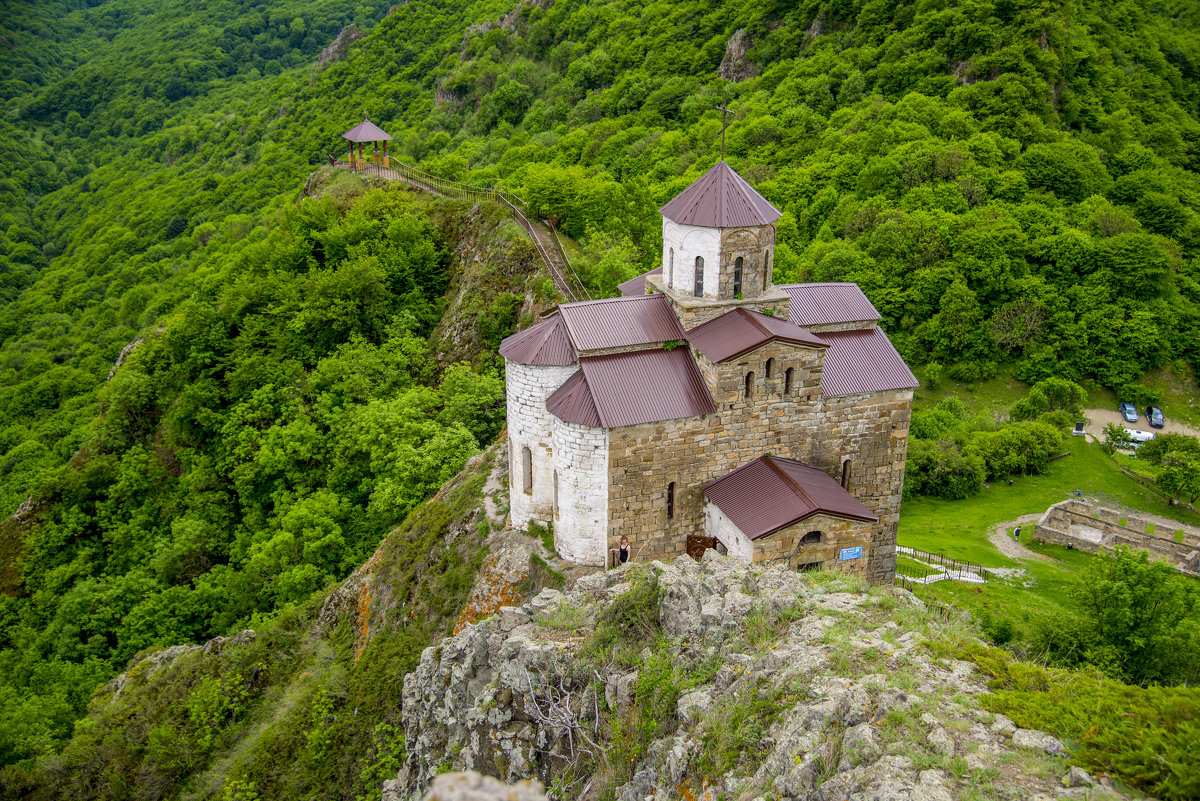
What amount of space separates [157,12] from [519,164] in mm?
139053

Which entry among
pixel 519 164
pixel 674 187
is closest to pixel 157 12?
pixel 519 164

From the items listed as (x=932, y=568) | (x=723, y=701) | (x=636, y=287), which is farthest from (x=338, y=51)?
(x=723, y=701)

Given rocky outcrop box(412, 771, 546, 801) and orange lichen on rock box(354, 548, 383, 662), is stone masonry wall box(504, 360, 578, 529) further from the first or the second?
rocky outcrop box(412, 771, 546, 801)

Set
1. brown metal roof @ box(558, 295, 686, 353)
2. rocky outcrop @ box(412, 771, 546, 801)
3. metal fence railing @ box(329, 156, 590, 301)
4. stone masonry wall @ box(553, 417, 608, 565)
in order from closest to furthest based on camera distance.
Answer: rocky outcrop @ box(412, 771, 546, 801) < stone masonry wall @ box(553, 417, 608, 565) < brown metal roof @ box(558, 295, 686, 353) < metal fence railing @ box(329, 156, 590, 301)

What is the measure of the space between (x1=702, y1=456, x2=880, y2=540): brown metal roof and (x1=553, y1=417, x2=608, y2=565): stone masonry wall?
131 inches

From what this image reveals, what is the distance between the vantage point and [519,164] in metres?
65.2

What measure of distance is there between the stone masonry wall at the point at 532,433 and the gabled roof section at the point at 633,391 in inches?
27.2

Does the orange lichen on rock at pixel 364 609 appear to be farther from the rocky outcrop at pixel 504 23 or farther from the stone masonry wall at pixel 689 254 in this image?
the rocky outcrop at pixel 504 23

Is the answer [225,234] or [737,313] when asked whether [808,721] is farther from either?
[225,234]

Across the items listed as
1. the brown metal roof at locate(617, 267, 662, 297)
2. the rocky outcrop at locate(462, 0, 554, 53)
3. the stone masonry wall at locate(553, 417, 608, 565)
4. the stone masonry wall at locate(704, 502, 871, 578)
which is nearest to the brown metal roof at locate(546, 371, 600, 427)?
the stone masonry wall at locate(553, 417, 608, 565)

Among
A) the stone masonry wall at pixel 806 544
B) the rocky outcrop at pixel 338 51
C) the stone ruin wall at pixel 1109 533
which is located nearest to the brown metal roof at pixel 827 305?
the stone masonry wall at pixel 806 544

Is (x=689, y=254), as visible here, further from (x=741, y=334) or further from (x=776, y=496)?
(x=776, y=496)

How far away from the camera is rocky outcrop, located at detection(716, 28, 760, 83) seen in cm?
7962

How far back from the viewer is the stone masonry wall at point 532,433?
2502cm
